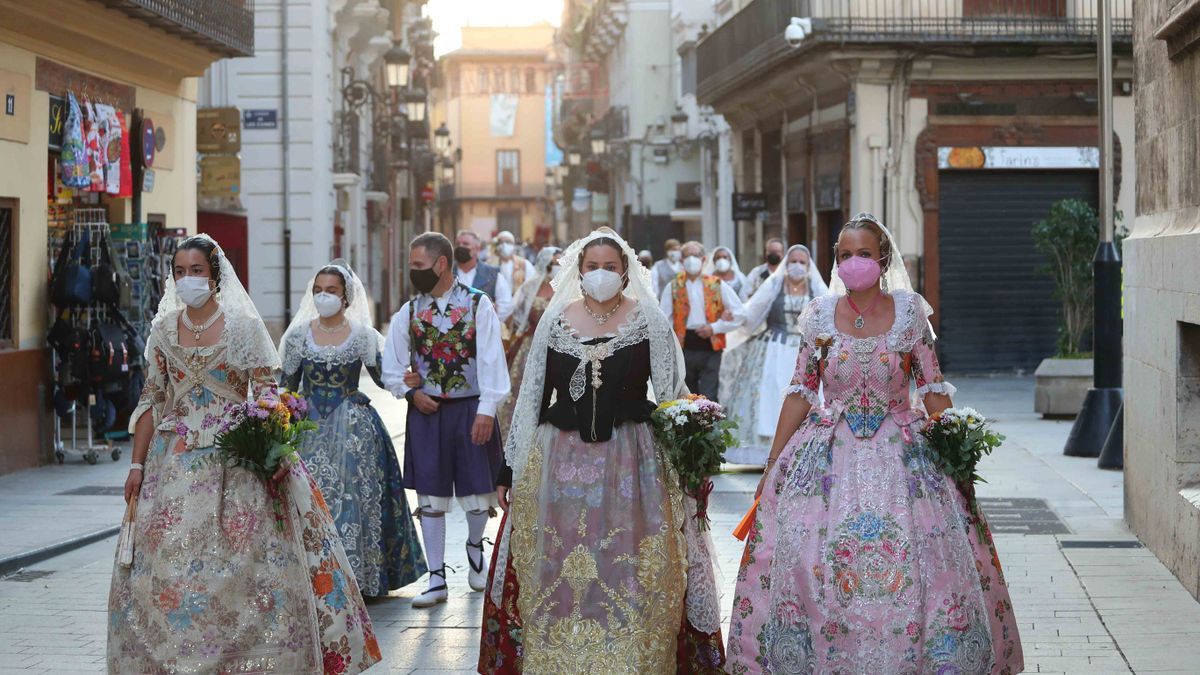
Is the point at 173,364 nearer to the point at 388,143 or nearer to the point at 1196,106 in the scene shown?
the point at 1196,106

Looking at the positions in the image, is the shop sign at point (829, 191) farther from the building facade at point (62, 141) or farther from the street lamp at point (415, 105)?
the street lamp at point (415, 105)

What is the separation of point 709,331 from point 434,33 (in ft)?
154

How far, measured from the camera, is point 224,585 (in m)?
6.66

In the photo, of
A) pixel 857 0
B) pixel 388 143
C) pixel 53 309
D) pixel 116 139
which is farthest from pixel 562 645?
pixel 388 143

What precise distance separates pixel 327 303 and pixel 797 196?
21413 millimetres

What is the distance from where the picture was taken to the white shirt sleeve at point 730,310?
48.5ft

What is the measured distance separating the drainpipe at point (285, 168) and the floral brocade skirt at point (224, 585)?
21935 millimetres

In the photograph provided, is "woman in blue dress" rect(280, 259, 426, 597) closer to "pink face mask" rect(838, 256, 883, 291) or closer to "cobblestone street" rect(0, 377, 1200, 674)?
"cobblestone street" rect(0, 377, 1200, 674)

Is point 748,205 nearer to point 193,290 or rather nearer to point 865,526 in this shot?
point 193,290

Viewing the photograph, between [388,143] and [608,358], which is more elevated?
[388,143]

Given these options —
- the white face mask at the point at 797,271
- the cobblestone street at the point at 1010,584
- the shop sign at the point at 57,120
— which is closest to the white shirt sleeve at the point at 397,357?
the cobblestone street at the point at 1010,584

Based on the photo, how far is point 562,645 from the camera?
6.70 meters

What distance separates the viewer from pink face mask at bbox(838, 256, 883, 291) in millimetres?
6676

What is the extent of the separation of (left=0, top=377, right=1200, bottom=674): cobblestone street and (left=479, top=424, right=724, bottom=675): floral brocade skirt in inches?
31.2
